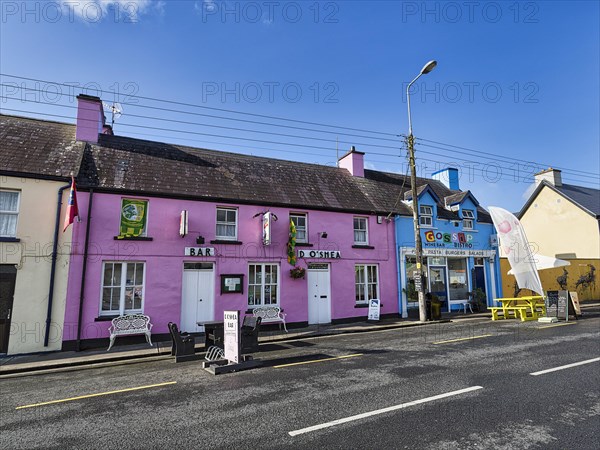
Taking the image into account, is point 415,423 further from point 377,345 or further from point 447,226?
point 447,226

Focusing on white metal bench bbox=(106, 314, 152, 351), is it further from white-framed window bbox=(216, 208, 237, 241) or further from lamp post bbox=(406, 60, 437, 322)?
lamp post bbox=(406, 60, 437, 322)

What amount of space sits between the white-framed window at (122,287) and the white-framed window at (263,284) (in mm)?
4227

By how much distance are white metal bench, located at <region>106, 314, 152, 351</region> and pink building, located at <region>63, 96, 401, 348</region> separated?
0.49 metres

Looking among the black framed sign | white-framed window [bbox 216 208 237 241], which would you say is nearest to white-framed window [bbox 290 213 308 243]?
white-framed window [bbox 216 208 237 241]

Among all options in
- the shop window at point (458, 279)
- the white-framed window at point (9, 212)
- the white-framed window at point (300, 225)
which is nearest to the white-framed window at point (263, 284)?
the white-framed window at point (300, 225)

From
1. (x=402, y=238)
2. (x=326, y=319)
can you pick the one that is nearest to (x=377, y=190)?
(x=402, y=238)

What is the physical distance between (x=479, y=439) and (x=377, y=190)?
16707mm

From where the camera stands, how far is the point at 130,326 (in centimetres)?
1237

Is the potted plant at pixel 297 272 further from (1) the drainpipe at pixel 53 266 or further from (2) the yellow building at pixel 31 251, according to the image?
(1) the drainpipe at pixel 53 266

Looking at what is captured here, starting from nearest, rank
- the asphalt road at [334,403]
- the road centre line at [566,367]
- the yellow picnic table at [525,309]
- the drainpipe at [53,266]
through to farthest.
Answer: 1. the asphalt road at [334,403]
2. the road centre line at [566,367]
3. the drainpipe at [53,266]
4. the yellow picnic table at [525,309]

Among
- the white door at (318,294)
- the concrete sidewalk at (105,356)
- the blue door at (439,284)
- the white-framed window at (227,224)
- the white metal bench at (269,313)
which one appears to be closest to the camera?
the concrete sidewalk at (105,356)

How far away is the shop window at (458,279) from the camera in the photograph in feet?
66.4

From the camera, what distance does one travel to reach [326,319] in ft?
53.7

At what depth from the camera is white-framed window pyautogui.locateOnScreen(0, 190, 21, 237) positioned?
11828 mm
